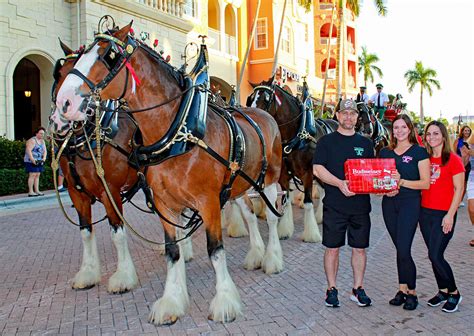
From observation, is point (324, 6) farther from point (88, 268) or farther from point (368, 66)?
point (88, 268)

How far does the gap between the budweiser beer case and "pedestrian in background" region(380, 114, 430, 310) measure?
18cm

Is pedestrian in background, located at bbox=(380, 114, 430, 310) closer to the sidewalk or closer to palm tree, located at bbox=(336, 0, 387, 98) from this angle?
the sidewalk

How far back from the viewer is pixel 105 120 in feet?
16.7

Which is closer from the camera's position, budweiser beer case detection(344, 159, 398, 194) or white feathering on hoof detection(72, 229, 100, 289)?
budweiser beer case detection(344, 159, 398, 194)

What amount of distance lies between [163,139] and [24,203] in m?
9.12

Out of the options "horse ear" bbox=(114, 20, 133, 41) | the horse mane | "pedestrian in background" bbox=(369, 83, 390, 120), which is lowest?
the horse mane

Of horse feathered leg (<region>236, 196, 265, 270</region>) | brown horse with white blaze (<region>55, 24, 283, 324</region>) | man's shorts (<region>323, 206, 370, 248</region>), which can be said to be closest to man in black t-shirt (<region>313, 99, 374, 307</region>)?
man's shorts (<region>323, 206, 370, 248</region>)

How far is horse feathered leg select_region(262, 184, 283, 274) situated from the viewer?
577 centimetres

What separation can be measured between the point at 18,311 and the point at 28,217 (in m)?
6.07

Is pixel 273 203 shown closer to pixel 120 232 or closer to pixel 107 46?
pixel 120 232

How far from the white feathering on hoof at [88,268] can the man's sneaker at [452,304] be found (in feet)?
12.6

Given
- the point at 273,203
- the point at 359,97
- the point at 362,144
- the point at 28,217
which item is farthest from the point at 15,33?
the point at 362,144

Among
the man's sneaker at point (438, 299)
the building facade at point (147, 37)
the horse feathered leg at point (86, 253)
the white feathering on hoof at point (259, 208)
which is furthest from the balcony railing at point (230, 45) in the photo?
the man's sneaker at point (438, 299)

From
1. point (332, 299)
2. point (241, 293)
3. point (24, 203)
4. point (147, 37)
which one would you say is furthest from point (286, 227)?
point (24, 203)
